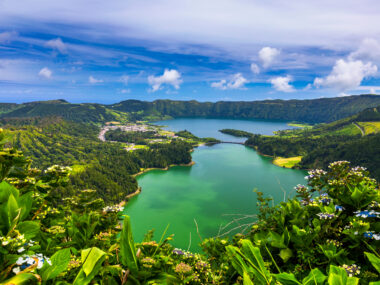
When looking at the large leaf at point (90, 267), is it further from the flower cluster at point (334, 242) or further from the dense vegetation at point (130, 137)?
the dense vegetation at point (130, 137)

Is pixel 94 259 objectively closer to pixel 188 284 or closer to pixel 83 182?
pixel 188 284

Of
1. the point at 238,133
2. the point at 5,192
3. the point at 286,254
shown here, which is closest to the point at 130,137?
the point at 238,133

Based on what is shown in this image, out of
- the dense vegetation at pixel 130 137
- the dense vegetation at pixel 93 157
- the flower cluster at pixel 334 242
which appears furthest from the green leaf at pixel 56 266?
the dense vegetation at pixel 130 137

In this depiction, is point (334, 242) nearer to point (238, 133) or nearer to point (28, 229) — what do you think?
point (28, 229)

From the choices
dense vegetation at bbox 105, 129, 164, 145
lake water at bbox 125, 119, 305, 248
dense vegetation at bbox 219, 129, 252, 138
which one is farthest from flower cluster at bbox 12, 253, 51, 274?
dense vegetation at bbox 219, 129, 252, 138

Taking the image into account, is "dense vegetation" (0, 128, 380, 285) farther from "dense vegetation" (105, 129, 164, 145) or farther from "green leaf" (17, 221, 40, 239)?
"dense vegetation" (105, 129, 164, 145)

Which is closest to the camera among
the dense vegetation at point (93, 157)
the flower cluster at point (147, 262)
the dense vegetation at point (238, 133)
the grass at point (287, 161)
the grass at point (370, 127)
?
the flower cluster at point (147, 262)

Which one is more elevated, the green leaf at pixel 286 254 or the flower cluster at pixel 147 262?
the flower cluster at pixel 147 262


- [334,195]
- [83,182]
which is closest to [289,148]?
[83,182]
